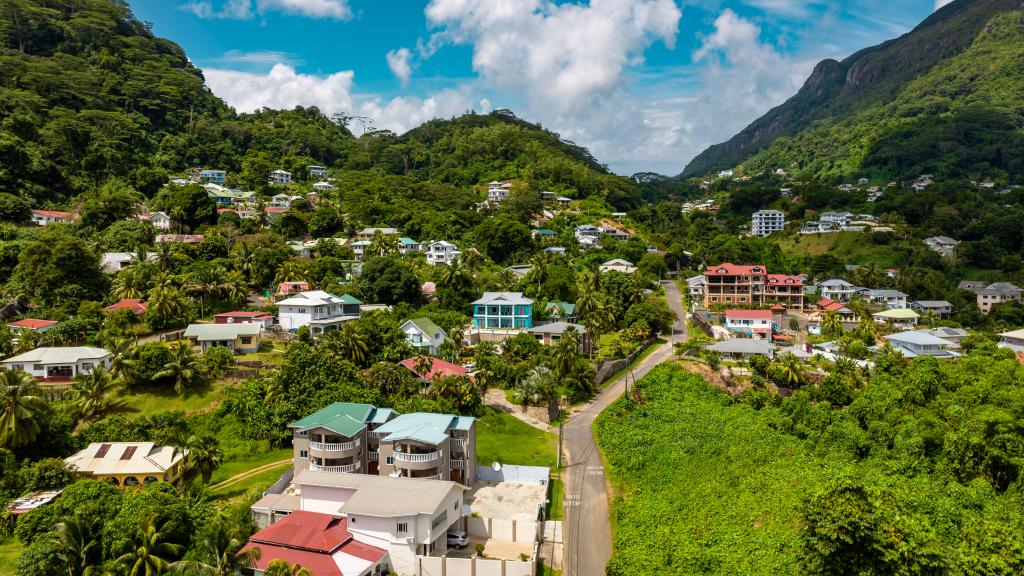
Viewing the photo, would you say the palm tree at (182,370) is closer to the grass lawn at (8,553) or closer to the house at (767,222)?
the grass lawn at (8,553)

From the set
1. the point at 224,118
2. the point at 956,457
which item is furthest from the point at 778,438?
the point at 224,118

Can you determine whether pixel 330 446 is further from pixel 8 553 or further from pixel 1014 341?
pixel 1014 341

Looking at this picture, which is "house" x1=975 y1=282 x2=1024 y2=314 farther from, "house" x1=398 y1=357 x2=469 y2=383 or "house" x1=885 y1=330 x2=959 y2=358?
"house" x1=398 y1=357 x2=469 y2=383

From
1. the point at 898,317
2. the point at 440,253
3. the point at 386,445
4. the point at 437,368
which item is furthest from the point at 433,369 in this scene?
the point at 898,317

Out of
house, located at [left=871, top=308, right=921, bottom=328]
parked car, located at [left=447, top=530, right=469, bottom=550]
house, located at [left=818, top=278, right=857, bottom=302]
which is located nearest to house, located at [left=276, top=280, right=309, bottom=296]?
parked car, located at [left=447, top=530, right=469, bottom=550]

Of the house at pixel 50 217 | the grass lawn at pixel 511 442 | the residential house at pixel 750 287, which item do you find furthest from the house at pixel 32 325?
→ the residential house at pixel 750 287

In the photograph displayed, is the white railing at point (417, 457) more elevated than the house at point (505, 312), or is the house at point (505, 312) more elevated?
the house at point (505, 312)

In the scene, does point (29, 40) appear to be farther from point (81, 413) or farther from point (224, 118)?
point (81, 413)
